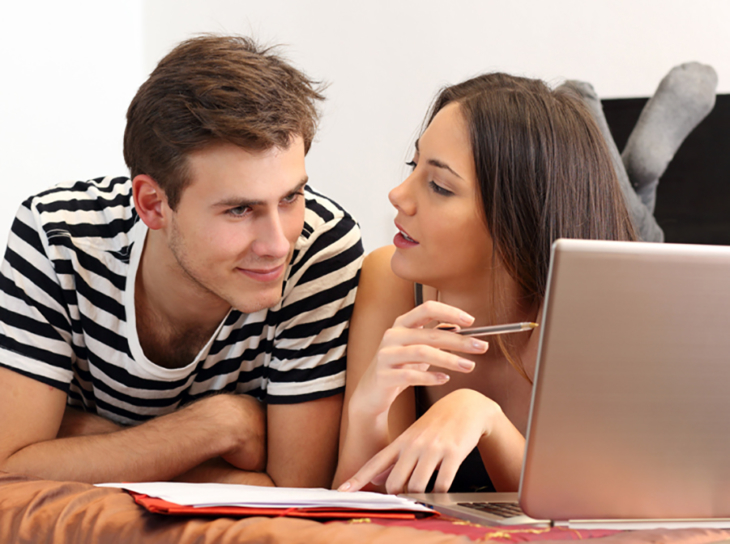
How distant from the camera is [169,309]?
4.25 feet

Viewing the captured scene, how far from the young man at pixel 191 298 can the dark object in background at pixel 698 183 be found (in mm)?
1269

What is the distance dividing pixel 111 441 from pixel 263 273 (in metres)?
0.41

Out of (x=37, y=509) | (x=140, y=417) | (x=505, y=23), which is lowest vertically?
(x=140, y=417)

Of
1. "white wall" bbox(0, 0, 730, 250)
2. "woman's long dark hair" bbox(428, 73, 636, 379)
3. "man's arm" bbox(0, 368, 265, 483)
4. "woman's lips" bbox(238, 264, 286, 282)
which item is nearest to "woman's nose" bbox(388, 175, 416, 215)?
"woman's long dark hair" bbox(428, 73, 636, 379)

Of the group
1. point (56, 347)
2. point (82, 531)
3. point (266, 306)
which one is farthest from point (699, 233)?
point (82, 531)

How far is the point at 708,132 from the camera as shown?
2078 mm

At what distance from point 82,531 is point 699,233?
79.7 inches

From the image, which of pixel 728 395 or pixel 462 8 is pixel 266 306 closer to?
pixel 728 395

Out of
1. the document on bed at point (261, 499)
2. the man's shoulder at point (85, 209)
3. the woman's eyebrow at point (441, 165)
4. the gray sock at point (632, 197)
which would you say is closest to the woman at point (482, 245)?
the woman's eyebrow at point (441, 165)

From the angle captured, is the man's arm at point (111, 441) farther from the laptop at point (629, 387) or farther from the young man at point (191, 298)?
the laptop at point (629, 387)

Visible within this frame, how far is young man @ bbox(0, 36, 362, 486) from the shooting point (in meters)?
1.12

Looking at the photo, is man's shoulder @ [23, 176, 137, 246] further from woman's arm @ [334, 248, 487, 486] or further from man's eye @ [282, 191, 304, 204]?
woman's arm @ [334, 248, 487, 486]

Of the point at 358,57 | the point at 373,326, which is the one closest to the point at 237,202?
the point at 373,326

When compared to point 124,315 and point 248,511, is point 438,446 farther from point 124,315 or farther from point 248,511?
point 124,315
